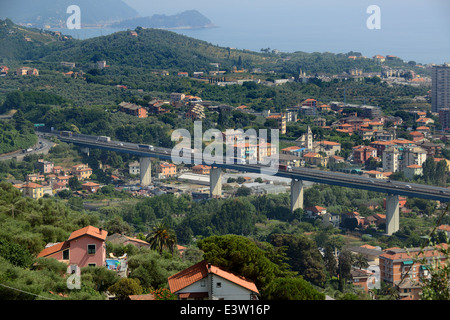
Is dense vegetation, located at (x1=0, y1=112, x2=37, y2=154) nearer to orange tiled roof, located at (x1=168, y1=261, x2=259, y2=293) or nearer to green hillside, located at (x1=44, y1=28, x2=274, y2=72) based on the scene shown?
green hillside, located at (x1=44, y1=28, x2=274, y2=72)

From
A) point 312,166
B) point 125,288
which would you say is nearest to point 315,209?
point 312,166

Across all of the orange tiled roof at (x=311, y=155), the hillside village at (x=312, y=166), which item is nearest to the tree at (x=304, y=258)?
the hillside village at (x=312, y=166)

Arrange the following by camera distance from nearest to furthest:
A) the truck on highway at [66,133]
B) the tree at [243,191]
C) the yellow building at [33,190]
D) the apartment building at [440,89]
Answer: the yellow building at [33,190] → the tree at [243,191] → the truck on highway at [66,133] → the apartment building at [440,89]

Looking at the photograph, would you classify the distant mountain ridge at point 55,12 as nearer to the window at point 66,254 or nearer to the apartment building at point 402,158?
the apartment building at point 402,158

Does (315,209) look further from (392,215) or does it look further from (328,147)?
(328,147)

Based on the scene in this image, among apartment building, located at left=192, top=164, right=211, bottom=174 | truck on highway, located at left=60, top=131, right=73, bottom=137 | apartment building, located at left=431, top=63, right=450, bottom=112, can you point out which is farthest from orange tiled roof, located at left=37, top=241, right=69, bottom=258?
apartment building, located at left=431, top=63, right=450, bottom=112

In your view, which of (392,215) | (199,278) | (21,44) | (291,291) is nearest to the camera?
(291,291)
